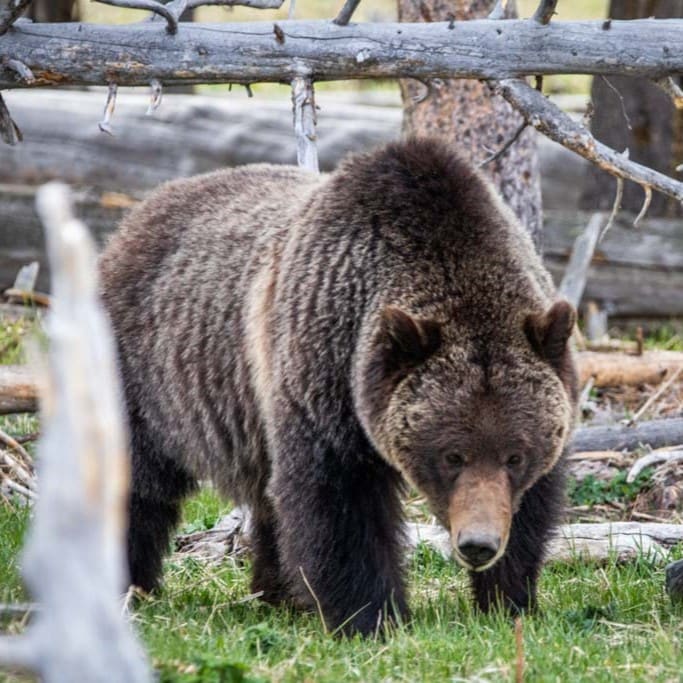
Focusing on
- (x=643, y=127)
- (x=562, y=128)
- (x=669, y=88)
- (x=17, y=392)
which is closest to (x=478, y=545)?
(x=562, y=128)

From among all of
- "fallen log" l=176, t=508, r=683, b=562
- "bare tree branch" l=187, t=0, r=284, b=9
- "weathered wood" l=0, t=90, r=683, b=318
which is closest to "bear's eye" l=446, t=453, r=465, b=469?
"fallen log" l=176, t=508, r=683, b=562

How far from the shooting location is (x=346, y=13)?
632cm

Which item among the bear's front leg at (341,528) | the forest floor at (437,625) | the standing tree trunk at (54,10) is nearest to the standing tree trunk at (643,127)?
the forest floor at (437,625)

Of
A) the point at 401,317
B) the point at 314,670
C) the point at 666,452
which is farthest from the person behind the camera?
the point at 666,452

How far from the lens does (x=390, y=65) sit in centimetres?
633

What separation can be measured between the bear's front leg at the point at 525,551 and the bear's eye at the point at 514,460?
554mm

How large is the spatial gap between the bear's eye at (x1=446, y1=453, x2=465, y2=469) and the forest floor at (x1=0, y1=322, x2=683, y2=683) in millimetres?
644

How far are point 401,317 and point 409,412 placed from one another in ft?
1.26

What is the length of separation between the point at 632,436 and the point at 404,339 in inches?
135

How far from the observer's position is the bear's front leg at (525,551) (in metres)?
5.62

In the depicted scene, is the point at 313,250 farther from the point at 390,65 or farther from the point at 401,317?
the point at 390,65

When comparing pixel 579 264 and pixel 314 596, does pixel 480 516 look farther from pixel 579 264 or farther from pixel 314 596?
pixel 579 264

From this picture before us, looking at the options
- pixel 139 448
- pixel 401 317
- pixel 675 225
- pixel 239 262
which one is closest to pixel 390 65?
pixel 239 262

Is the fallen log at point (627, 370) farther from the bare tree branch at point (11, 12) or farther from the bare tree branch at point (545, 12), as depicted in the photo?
the bare tree branch at point (11, 12)
